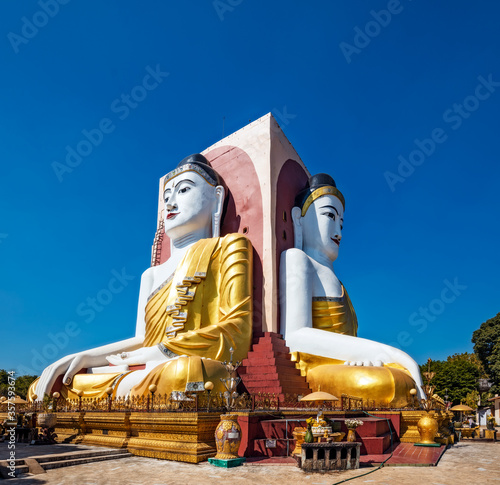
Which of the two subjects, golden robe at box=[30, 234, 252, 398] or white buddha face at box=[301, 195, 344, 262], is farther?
white buddha face at box=[301, 195, 344, 262]

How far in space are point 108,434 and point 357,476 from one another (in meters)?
5.28

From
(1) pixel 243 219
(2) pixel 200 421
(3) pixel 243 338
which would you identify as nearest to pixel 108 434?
(2) pixel 200 421

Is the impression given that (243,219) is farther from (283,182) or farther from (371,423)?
(371,423)

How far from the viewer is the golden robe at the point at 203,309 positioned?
11.7 m

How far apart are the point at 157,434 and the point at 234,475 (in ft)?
7.79

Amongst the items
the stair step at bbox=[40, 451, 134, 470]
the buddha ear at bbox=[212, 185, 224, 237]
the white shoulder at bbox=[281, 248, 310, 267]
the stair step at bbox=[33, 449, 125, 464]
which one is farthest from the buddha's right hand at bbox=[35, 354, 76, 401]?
the white shoulder at bbox=[281, 248, 310, 267]

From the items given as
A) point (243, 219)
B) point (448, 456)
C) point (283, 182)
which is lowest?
point (448, 456)

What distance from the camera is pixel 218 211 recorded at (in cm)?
1542

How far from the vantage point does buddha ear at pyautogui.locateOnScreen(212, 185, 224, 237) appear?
1526 cm

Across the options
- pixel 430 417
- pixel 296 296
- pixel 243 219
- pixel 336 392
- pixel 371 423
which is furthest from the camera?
pixel 243 219

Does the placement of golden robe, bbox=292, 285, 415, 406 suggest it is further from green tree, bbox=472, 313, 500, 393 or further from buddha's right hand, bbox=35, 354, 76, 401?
green tree, bbox=472, 313, 500, 393

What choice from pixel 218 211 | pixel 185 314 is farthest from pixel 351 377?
pixel 218 211

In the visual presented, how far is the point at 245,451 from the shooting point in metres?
7.73

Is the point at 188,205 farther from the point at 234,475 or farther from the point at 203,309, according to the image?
the point at 234,475
